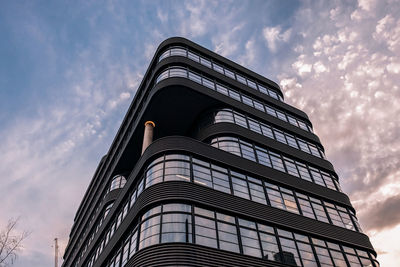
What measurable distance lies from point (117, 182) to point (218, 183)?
58.8 ft

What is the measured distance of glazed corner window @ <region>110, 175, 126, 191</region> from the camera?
1431 inches

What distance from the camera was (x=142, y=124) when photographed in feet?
102

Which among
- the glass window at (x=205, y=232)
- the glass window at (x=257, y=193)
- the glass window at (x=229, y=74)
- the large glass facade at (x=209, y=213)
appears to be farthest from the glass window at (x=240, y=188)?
the glass window at (x=229, y=74)

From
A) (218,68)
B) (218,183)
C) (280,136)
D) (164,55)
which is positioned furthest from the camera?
(218,68)

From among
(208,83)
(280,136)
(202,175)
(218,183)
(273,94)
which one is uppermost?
(273,94)

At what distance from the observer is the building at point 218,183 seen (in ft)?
61.8

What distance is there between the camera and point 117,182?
1451 inches

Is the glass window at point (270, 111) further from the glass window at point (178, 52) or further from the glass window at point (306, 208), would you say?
the glass window at point (306, 208)

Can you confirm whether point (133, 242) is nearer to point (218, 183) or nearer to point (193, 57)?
point (218, 183)

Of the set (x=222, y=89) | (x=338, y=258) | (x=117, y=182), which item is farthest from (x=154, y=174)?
(x=117, y=182)

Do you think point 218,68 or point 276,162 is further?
point 218,68

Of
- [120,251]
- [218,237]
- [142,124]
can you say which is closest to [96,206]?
[142,124]

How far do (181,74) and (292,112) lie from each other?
1422 centimetres

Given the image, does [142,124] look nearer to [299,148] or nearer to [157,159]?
[157,159]
